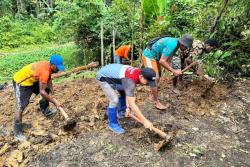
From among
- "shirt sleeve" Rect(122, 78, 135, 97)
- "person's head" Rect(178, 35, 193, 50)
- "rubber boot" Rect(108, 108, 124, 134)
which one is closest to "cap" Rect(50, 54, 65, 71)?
"rubber boot" Rect(108, 108, 124, 134)

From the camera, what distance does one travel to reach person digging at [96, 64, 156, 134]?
4438mm

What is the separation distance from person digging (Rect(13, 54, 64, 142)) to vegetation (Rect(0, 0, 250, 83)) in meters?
2.85

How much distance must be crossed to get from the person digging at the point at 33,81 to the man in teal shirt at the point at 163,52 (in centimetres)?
164

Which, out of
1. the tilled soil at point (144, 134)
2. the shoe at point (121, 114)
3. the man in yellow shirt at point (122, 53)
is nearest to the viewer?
the tilled soil at point (144, 134)

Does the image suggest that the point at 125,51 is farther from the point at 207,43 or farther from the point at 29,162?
the point at 29,162

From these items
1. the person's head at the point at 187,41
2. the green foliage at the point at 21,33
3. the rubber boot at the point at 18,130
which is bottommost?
the green foliage at the point at 21,33

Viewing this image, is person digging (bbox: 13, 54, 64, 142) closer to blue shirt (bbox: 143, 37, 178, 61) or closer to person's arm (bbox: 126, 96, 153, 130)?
person's arm (bbox: 126, 96, 153, 130)

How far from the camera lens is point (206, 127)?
18.2 feet

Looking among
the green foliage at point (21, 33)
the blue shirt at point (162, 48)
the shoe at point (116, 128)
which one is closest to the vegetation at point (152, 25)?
the blue shirt at point (162, 48)

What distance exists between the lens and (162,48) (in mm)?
5695

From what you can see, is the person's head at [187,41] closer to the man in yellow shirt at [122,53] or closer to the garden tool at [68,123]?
the garden tool at [68,123]

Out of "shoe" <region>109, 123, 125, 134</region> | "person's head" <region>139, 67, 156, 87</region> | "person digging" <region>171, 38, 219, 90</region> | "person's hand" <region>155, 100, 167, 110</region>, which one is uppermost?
"person's head" <region>139, 67, 156, 87</region>

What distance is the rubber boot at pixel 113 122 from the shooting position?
508 cm

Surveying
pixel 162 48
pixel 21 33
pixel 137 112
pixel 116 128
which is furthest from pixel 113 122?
pixel 21 33
